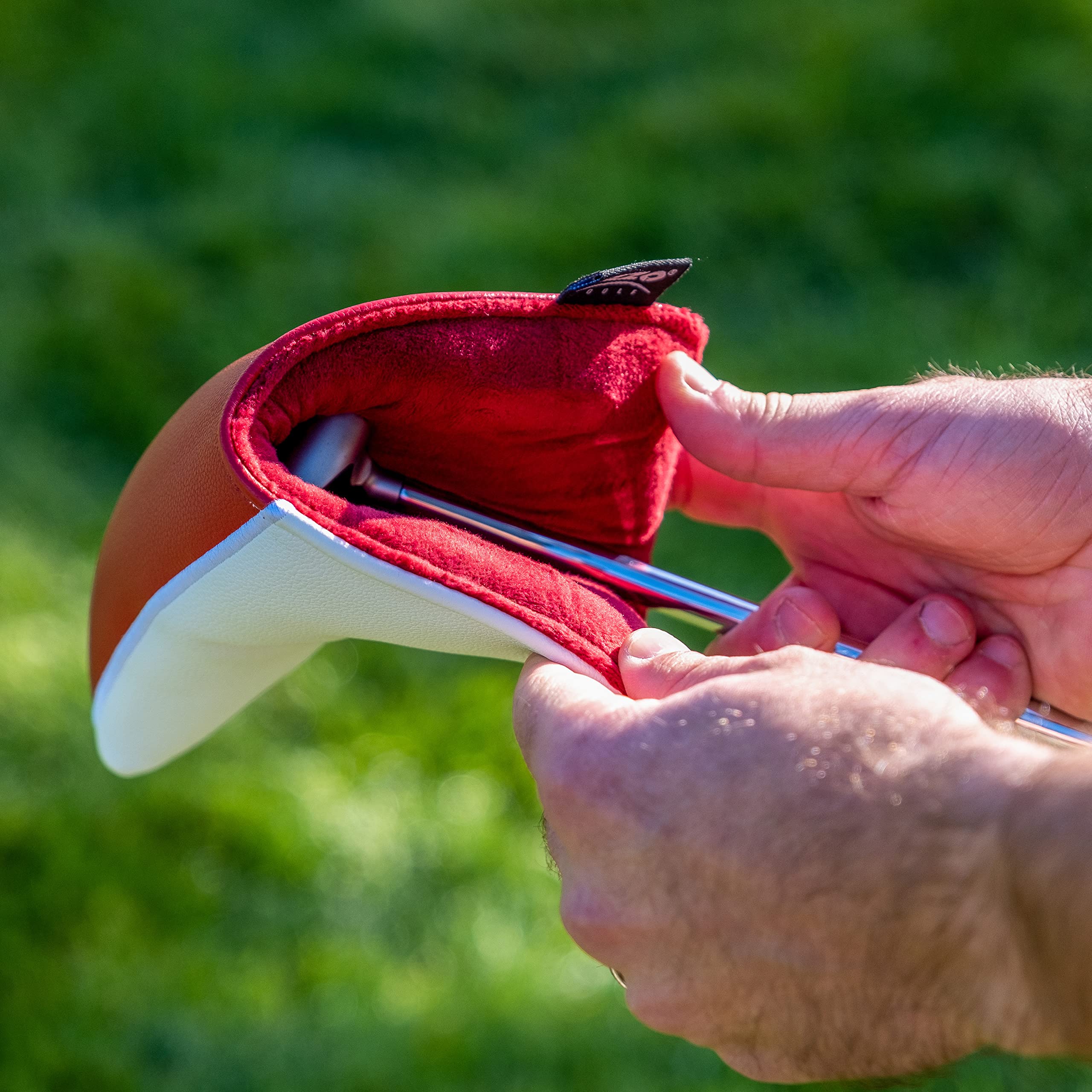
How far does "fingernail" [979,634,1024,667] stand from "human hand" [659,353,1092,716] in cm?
2

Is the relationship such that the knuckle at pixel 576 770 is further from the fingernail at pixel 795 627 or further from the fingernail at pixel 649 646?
the fingernail at pixel 795 627

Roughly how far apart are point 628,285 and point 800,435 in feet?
0.85

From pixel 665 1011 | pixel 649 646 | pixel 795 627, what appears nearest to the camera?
pixel 665 1011

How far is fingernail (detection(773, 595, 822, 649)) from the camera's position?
1.16 meters

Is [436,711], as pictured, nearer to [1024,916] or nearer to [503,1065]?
[503,1065]

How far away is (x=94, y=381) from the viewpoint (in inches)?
90.7

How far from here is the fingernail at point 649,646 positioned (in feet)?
2.87

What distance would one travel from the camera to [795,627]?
1.16 meters

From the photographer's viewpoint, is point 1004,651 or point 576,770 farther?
point 1004,651

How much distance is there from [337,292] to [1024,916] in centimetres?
216

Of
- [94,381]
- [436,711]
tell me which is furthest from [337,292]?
[436,711]

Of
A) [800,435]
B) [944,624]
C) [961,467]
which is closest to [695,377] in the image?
[800,435]

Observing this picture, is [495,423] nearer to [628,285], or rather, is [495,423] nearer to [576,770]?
[628,285]

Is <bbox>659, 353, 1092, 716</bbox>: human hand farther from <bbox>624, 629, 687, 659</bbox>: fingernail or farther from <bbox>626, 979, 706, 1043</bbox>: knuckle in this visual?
<bbox>626, 979, 706, 1043</bbox>: knuckle
